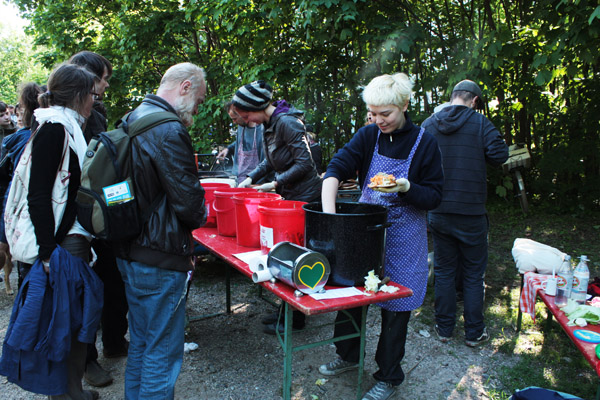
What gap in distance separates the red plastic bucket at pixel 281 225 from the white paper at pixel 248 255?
0.12m

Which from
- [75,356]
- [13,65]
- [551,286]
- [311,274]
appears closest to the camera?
[311,274]

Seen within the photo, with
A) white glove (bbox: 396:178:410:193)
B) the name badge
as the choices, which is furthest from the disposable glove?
the name badge

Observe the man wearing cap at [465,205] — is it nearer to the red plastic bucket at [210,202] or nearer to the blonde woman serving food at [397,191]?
the blonde woman serving food at [397,191]

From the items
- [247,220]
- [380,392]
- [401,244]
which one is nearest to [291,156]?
[247,220]

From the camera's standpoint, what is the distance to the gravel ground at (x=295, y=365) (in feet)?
8.82

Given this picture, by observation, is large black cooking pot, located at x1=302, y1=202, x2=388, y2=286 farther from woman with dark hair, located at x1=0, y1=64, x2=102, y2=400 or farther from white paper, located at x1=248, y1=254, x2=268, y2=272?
woman with dark hair, located at x1=0, y1=64, x2=102, y2=400

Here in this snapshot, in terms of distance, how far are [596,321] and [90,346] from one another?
10.1 ft

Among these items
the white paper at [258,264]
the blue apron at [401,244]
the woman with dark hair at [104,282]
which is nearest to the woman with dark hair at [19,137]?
the woman with dark hair at [104,282]

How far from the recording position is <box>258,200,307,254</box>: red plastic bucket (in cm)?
229

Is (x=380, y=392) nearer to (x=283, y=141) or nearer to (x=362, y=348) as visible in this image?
(x=362, y=348)

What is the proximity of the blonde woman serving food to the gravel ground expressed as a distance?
387 mm

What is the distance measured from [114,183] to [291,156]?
5.43ft

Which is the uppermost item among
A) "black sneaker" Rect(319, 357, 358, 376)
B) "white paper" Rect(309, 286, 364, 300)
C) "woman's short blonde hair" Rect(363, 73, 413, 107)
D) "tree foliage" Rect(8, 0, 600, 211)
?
"tree foliage" Rect(8, 0, 600, 211)

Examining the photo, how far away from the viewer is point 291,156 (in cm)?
328
